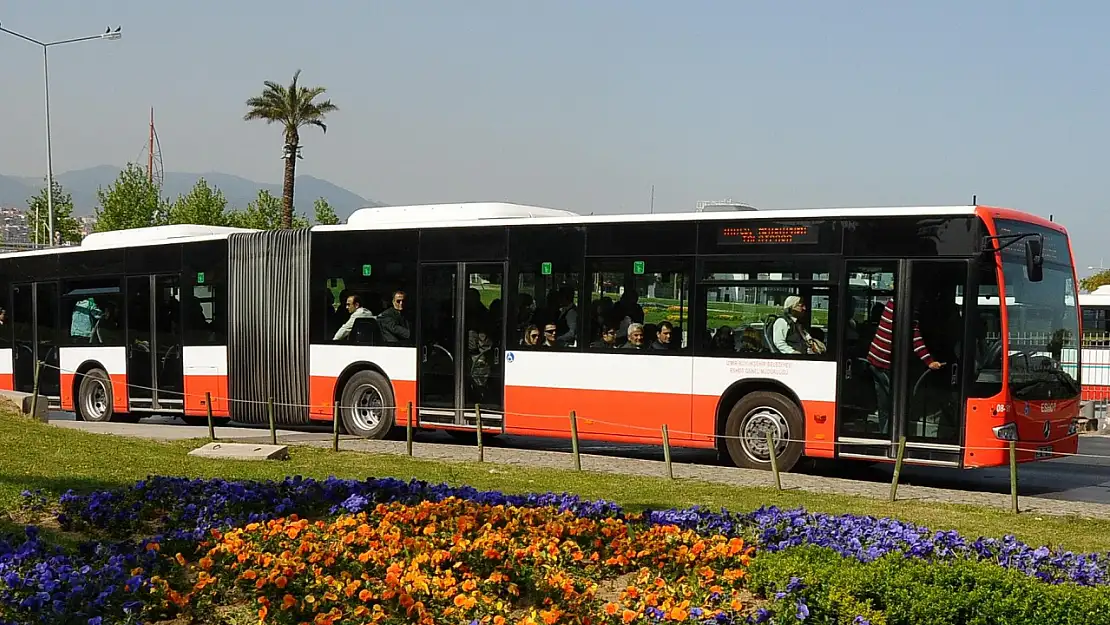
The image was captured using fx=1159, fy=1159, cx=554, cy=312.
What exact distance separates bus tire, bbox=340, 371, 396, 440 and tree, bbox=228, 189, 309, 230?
51.6 metres

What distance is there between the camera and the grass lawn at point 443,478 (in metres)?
10.8

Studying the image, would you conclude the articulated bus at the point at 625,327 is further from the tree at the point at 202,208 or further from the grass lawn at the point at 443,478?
the tree at the point at 202,208

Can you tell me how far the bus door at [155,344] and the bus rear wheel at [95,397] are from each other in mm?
816

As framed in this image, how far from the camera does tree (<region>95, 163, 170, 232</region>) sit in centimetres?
6172

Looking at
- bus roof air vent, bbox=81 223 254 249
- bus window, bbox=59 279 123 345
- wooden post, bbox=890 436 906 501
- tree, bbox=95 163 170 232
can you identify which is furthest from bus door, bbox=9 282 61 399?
tree, bbox=95 163 170 232

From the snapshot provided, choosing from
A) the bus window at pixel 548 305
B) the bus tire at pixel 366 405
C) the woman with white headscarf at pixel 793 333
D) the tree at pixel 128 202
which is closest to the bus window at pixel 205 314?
the bus tire at pixel 366 405

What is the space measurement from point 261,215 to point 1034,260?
62.4m

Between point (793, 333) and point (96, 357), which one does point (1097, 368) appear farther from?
point (96, 357)

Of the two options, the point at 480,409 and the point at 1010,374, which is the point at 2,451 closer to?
the point at 480,409

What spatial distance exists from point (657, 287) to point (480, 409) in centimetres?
321

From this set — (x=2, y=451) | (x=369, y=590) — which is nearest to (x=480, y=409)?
(x=2, y=451)

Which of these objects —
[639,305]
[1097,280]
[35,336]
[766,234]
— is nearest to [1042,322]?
[766,234]

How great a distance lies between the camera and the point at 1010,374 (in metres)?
13.0

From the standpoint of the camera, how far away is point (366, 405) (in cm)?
1841
